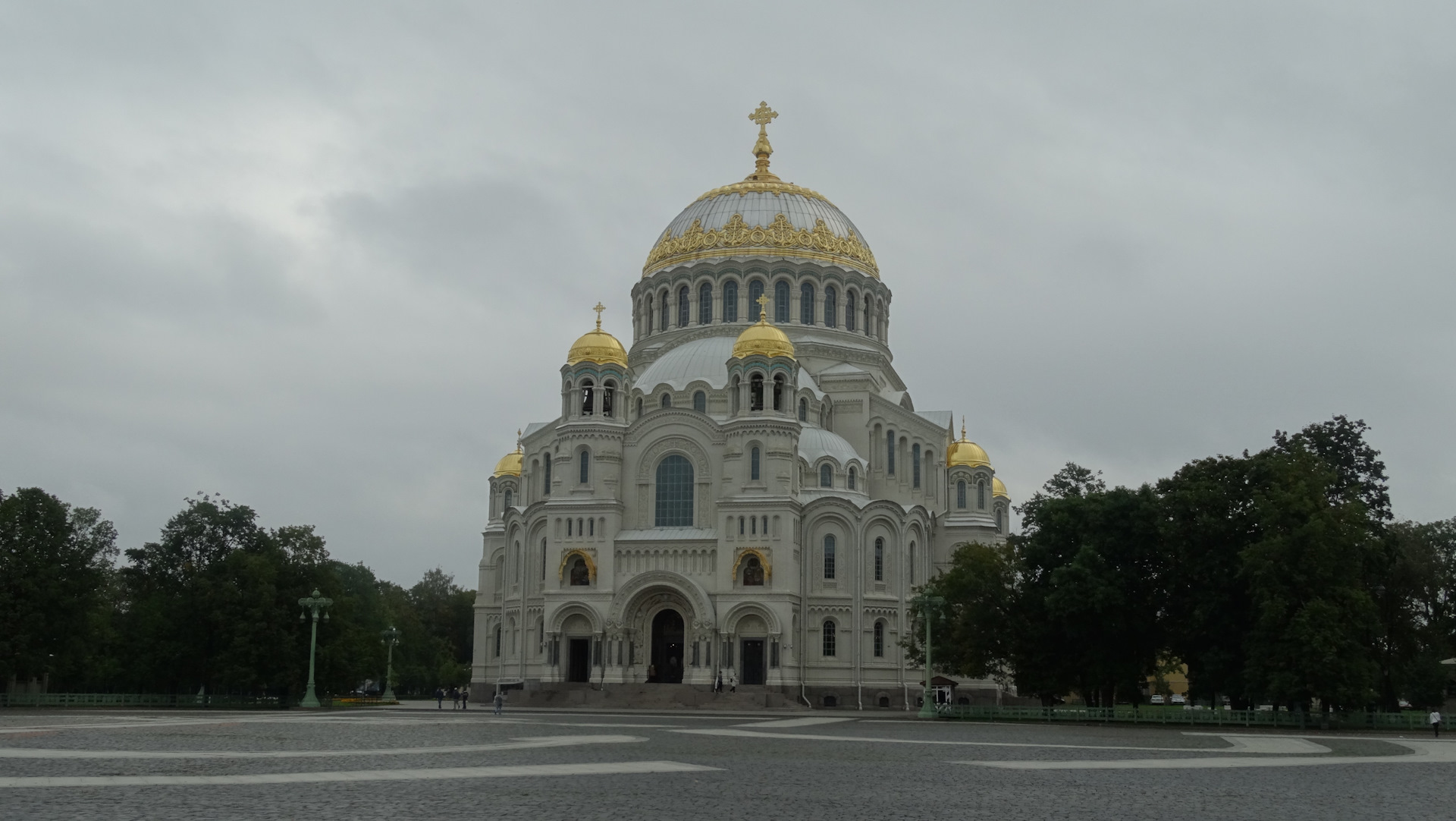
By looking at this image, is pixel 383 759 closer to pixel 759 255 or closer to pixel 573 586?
pixel 573 586

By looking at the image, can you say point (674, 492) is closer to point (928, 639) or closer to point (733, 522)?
point (733, 522)

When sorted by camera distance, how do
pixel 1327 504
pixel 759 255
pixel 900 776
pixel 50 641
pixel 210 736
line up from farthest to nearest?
pixel 759 255, pixel 50 641, pixel 1327 504, pixel 210 736, pixel 900 776

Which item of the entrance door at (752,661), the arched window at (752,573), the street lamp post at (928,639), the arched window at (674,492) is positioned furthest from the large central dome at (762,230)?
the street lamp post at (928,639)

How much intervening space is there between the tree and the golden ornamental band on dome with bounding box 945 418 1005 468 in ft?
128

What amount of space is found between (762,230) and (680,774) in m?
53.4

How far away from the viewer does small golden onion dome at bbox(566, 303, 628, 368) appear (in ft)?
197

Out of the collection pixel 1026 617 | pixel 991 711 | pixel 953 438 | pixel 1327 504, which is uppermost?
pixel 953 438

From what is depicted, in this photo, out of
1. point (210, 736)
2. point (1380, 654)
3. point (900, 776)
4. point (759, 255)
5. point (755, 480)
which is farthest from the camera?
point (759, 255)

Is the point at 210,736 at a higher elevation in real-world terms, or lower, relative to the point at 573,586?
lower

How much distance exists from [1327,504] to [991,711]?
12.6m

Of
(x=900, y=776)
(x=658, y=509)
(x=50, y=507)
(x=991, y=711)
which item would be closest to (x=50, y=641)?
(x=50, y=507)

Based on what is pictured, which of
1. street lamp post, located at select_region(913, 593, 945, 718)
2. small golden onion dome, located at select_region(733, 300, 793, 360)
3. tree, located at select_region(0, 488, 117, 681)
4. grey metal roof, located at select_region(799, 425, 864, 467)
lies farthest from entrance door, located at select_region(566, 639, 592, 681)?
tree, located at select_region(0, 488, 117, 681)

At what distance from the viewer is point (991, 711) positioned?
45969mm

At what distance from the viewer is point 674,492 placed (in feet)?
196
